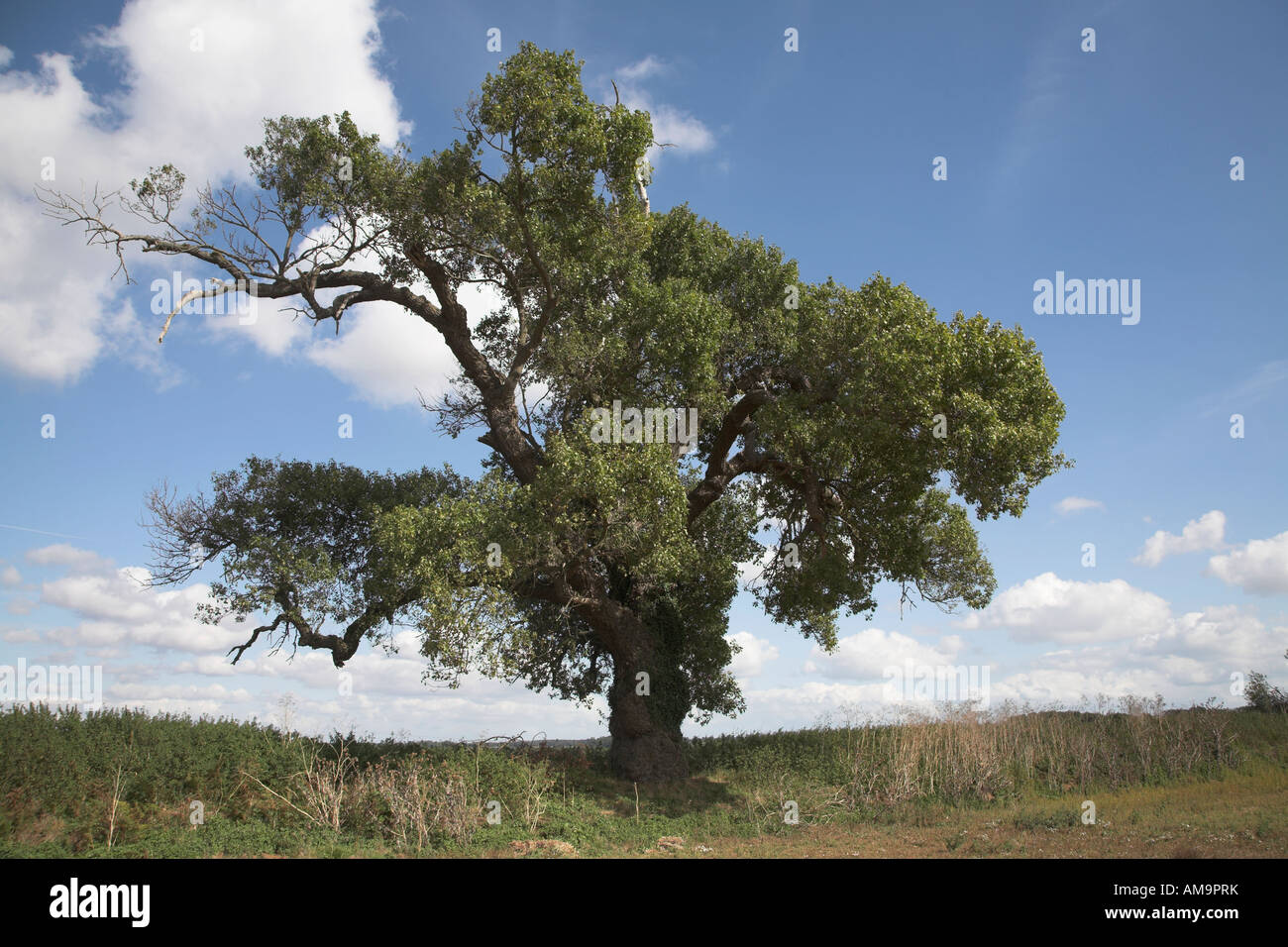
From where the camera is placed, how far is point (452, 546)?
16844 millimetres

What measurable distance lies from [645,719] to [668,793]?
2.05 metres

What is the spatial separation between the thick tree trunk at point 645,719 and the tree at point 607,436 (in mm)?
77

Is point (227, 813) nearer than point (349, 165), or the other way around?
point (227, 813)

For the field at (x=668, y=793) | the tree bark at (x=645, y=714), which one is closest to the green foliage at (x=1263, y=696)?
the field at (x=668, y=793)

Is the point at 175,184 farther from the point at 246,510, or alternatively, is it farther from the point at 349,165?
the point at 246,510

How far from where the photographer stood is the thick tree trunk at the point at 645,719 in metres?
21.1

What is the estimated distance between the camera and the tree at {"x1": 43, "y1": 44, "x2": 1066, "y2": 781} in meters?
16.5

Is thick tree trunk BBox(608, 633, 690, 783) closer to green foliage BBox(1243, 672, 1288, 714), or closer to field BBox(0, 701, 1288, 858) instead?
field BBox(0, 701, 1288, 858)

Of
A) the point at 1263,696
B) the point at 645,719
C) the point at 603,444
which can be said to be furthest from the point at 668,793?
the point at 1263,696

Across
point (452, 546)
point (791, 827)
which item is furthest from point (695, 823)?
point (452, 546)

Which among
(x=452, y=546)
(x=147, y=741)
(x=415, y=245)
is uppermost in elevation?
(x=415, y=245)
